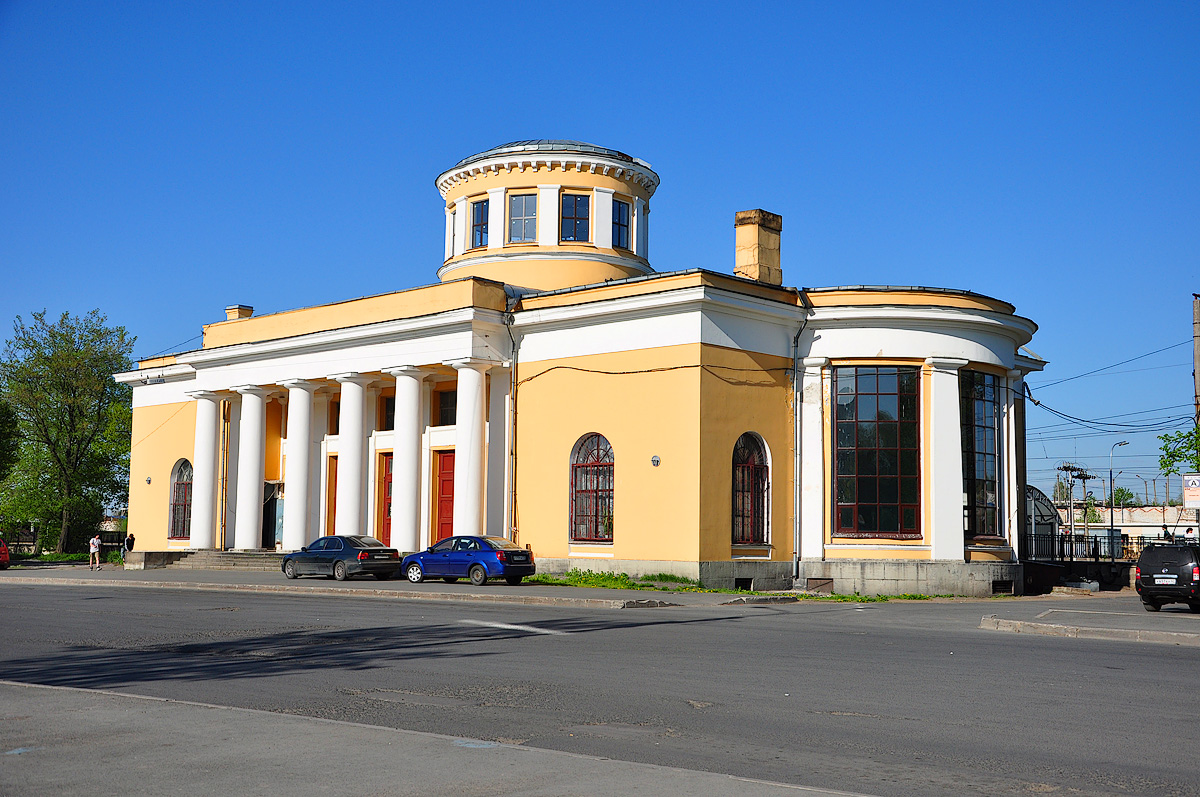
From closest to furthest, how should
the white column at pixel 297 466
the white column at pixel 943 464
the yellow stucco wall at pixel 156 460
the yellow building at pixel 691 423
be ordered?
the yellow building at pixel 691 423 < the white column at pixel 943 464 < the white column at pixel 297 466 < the yellow stucco wall at pixel 156 460

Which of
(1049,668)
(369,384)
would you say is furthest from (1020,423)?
(1049,668)

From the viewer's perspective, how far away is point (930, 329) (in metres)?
30.3

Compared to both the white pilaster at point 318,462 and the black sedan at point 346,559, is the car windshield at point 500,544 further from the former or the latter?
the white pilaster at point 318,462

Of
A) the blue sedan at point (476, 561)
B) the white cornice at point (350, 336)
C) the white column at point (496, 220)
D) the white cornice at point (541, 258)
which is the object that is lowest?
→ the blue sedan at point (476, 561)

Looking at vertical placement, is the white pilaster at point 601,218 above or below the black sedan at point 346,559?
above

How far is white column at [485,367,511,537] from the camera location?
108ft

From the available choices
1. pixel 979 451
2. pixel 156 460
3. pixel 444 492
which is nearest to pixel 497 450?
pixel 444 492

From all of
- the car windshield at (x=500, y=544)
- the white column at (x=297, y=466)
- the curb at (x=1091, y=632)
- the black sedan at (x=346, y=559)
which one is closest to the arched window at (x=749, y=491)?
the car windshield at (x=500, y=544)

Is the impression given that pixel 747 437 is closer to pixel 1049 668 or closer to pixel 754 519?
pixel 754 519

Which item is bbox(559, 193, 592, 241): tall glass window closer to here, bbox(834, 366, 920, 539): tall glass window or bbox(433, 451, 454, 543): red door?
bbox(433, 451, 454, 543): red door

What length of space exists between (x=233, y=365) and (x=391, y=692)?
104ft

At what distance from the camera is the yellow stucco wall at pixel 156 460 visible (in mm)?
44969

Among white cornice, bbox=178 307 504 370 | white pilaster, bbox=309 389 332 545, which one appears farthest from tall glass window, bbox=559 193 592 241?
white pilaster, bbox=309 389 332 545

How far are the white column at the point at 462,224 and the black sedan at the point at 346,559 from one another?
11.8 m
